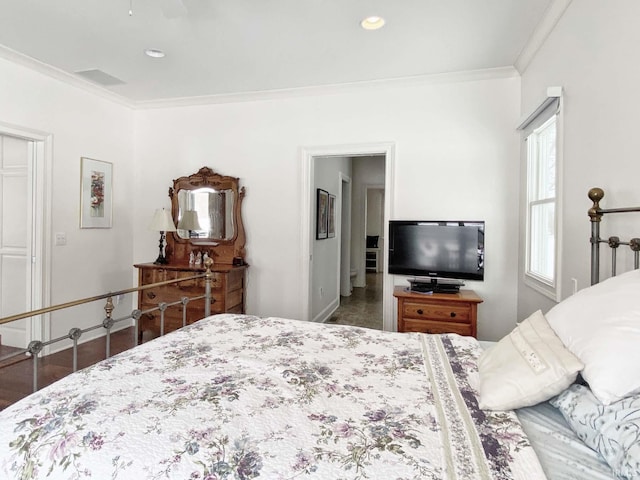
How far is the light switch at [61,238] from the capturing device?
3480 mm

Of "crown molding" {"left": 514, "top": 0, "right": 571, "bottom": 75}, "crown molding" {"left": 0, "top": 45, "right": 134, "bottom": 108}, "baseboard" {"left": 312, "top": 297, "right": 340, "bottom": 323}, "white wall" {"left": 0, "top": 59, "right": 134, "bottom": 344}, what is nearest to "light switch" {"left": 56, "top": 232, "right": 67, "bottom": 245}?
"white wall" {"left": 0, "top": 59, "right": 134, "bottom": 344}

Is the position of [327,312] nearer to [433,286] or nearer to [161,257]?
[433,286]

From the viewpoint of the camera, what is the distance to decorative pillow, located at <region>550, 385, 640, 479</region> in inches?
29.6

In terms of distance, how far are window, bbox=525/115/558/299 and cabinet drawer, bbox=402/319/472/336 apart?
24.7 inches

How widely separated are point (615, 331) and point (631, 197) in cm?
87

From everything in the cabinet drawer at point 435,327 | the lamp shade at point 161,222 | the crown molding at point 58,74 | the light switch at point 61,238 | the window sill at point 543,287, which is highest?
the crown molding at point 58,74

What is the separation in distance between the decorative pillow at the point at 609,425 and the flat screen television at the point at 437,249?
2.17 m

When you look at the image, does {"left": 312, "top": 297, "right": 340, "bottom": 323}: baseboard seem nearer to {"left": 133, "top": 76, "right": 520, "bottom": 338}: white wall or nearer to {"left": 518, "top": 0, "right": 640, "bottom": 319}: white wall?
{"left": 133, "top": 76, "right": 520, "bottom": 338}: white wall

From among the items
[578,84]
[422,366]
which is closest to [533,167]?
[578,84]

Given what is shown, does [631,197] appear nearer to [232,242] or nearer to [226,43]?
[226,43]

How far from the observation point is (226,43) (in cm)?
283

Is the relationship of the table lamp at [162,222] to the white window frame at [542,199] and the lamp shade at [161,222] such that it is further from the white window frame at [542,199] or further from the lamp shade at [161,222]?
the white window frame at [542,199]

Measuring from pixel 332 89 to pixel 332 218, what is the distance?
1.94 metres

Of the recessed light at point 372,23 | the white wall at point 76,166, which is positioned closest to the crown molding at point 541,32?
the recessed light at point 372,23
